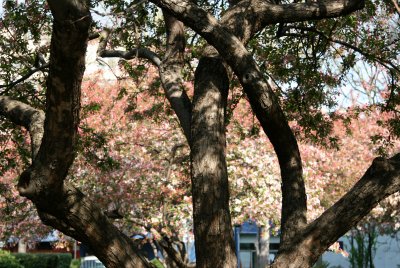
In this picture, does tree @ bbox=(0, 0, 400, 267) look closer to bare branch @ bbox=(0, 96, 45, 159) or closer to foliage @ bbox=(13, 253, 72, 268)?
bare branch @ bbox=(0, 96, 45, 159)

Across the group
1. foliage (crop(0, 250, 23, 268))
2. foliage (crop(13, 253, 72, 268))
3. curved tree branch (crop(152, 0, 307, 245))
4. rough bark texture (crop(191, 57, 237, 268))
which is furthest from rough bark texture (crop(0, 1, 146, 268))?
foliage (crop(13, 253, 72, 268))

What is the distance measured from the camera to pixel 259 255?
30812 mm

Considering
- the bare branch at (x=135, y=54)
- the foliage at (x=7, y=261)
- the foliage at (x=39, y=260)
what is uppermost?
the bare branch at (x=135, y=54)

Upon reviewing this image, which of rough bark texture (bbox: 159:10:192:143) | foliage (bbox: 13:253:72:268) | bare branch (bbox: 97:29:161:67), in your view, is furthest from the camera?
foliage (bbox: 13:253:72:268)

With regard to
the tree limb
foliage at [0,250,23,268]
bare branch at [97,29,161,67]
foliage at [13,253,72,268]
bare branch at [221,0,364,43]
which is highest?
bare branch at [97,29,161,67]

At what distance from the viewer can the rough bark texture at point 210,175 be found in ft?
22.0

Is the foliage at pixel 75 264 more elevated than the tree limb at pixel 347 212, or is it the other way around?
the foliage at pixel 75 264

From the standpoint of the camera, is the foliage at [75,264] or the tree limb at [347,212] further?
the foliage at [75,264]

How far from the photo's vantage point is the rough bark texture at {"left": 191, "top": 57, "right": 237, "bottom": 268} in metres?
6.70

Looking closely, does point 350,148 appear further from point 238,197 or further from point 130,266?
point 130,266

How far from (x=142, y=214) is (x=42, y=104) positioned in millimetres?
7729

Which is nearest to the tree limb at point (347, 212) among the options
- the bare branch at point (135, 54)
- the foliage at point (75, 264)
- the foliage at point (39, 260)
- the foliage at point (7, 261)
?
the bare branch at point (135, 54)

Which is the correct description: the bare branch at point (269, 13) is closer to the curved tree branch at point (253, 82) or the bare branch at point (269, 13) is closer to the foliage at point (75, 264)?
the curved tree branch at point (253, 82)

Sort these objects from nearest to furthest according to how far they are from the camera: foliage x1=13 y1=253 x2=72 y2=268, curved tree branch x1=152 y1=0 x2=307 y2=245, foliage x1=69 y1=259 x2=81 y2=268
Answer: curved tree branch x1=152 y1=0 x2=307 y2=245
foliage x1=13 y1=253 x2=72 y2=268
foliage x1=69 y1=259 x2=81 y2=268
